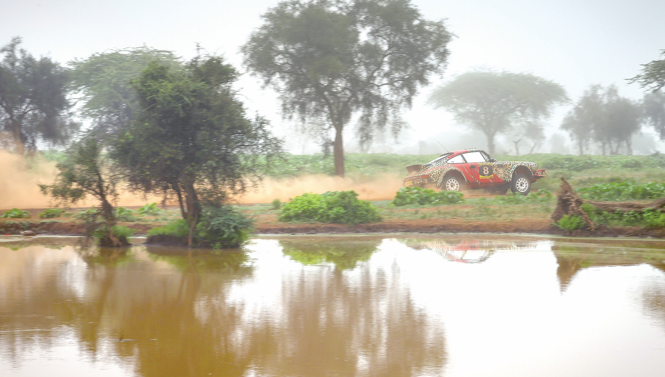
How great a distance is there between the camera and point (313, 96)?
1099 inches

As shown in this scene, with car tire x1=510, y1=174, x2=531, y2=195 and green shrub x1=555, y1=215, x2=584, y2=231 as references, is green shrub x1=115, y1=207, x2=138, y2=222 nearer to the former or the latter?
green shrub x1=555, y1=215, x2=584, y2=231

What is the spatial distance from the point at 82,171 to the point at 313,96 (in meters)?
16.5

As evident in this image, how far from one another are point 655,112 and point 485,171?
43084mm

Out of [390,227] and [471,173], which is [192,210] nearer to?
[390,227]

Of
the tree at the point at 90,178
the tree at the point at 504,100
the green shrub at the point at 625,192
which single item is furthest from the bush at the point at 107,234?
the tree at the point at 504,100

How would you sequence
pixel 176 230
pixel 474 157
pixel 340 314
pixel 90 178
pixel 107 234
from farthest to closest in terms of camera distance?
pixel 474 157
pixel 176 230
pixel 107 234
pixel 90 178
pixel 340 314

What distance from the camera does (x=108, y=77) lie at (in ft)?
118

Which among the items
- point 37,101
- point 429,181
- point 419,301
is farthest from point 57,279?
point 37,101

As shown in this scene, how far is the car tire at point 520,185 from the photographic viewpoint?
22.9m

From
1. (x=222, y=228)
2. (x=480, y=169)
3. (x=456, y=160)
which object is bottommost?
(x=222, y=228)

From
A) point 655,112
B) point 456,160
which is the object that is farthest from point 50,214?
point 655,112

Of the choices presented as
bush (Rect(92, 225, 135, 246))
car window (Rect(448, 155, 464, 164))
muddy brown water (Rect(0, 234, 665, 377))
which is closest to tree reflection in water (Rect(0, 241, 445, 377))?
muddy brown water (Rect(0, 234, 665, 377))

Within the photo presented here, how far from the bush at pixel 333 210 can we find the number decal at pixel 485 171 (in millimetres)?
8007

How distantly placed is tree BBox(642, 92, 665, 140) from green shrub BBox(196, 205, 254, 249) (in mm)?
55304
